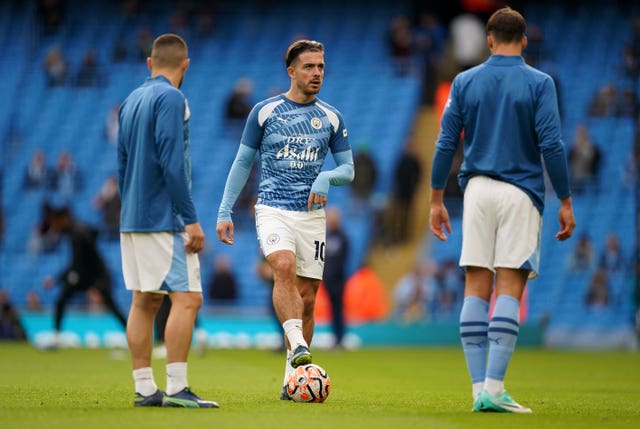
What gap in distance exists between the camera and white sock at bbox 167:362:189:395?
8.29 m

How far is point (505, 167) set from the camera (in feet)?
27.8

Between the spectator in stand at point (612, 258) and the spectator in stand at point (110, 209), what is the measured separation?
1040 cm

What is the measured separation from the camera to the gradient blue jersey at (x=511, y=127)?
846 centimetres

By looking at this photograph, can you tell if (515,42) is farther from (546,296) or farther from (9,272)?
(9,272)

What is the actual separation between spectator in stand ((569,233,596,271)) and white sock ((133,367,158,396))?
776 inches

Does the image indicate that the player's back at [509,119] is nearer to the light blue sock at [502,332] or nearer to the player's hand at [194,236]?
the light blue sock at [502,332]

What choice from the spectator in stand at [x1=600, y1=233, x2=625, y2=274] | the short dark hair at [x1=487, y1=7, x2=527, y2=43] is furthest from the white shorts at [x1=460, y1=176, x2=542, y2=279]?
the spectator in stand at [x1=600, y1=233, x2=625, y2=274]

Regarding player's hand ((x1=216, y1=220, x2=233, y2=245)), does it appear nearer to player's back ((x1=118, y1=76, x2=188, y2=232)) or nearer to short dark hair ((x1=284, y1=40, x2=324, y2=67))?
player's back ((x1=118, y1=76, x2=188, y2=232))

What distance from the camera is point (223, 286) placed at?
1018 inches

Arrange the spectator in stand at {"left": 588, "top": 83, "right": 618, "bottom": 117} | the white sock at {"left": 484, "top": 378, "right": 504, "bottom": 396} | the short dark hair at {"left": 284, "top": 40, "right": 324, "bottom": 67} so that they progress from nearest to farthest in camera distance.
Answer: the white sock at {"left": 484, "top": 378, "right": 504, "bottom": 396} → the short dark hair at {"left": 284, "top": 40, "right": 324, "bottom": 67} → the spectator in stand at {"left": 588, "top": 83, "right": 618, "bottom": 117}

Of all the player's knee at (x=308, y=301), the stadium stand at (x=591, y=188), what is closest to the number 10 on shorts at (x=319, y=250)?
the player's knee at (x=308, y=301)

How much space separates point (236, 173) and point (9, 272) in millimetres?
19238

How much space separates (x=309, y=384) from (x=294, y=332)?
409 mm

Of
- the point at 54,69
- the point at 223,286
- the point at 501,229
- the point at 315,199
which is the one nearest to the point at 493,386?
the point at 501,229
